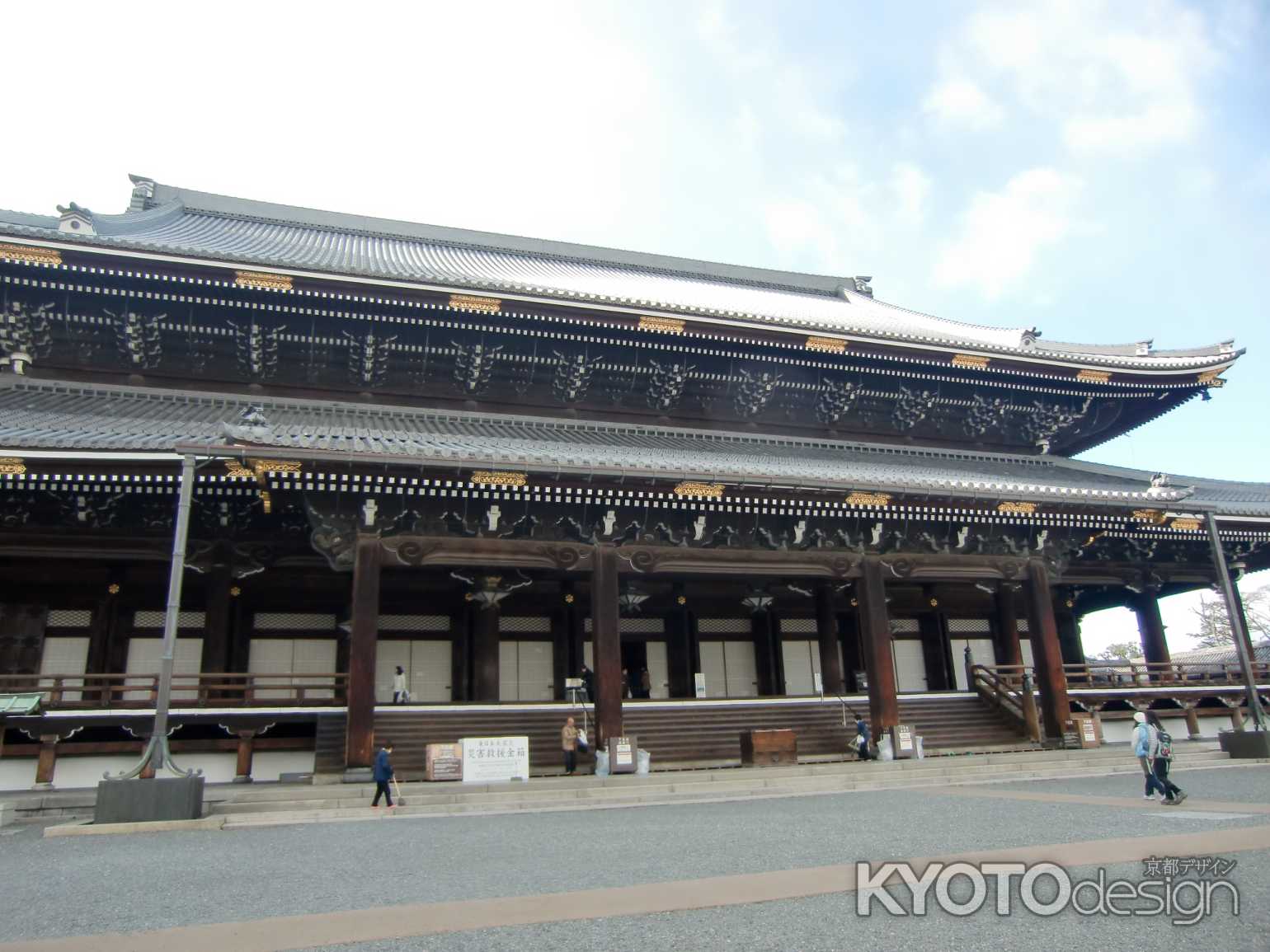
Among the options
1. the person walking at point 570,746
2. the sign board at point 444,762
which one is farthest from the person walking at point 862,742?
the sign board at point 444,762

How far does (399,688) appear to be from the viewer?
17.5 metres

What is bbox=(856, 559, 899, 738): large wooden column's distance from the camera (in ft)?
54.1

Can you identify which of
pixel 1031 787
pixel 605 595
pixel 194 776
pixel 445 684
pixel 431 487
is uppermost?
pixel 431 487

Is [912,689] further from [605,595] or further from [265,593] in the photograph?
[265,593]

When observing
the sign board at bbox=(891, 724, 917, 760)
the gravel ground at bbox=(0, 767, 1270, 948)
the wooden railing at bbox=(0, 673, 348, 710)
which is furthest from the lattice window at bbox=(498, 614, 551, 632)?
the gravel ground at bbox=(0, 767, 1270, 948)

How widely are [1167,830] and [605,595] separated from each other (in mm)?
9431

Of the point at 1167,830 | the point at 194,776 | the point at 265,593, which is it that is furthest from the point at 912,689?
the point at 194,776

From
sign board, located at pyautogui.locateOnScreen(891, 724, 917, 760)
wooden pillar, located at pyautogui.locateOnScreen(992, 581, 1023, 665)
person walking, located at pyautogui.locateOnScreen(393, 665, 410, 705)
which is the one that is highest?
wooden pillar, located at pyautogui.locateOnScreen(992, 581, 1023, 665)

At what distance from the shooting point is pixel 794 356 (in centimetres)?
1945

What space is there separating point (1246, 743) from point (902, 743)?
253 inches

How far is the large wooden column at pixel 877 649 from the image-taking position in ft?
54.1

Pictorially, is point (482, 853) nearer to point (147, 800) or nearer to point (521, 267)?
point (147, 800)

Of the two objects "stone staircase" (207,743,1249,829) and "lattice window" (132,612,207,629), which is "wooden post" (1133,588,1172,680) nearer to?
"stone staircase" (207,743,1249,829)

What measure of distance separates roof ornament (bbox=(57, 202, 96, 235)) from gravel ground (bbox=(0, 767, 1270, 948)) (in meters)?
10.4
